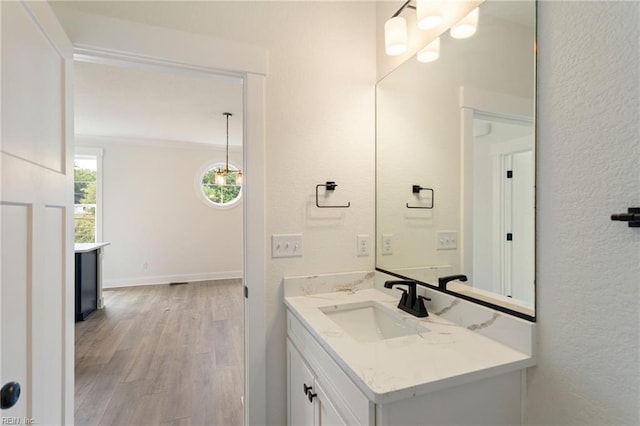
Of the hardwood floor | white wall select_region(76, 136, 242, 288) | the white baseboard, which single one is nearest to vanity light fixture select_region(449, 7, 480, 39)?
the hardwood floor

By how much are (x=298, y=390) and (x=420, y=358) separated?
69 cm

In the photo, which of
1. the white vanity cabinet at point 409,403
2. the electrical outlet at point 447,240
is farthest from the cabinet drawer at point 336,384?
the electrical outlet at point 447,240

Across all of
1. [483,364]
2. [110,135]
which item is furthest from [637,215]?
[110,135]

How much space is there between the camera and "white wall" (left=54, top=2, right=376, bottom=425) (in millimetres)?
1602

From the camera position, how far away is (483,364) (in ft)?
3.08

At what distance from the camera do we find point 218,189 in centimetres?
605

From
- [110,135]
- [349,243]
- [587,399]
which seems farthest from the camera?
[110,135]

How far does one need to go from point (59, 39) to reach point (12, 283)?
907 millimetres

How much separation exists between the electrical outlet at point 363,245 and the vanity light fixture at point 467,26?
107cm

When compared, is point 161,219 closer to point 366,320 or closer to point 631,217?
point 366,320

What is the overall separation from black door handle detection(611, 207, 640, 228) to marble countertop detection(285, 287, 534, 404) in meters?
0.50

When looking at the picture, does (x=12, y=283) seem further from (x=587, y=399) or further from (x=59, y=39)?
(x=587, y=399)

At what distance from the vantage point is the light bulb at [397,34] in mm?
1488

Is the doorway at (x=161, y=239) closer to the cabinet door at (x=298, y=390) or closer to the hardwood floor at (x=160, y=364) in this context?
the hardwood floor at (x=160, y=364)
